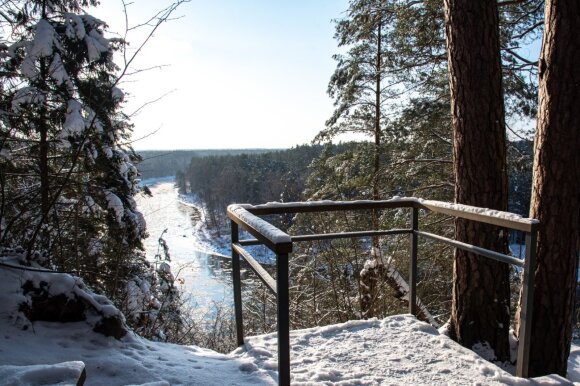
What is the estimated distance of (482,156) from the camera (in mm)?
2723

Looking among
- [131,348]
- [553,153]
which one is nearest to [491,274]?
[553,153]

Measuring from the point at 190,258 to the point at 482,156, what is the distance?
24.5 m

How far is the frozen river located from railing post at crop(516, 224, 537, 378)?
5992mm

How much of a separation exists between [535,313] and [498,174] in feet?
3.36

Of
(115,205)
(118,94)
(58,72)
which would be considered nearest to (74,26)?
(58,72)

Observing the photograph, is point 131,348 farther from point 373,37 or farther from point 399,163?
point 373,37

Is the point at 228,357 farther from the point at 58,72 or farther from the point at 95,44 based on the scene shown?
the point at 95,44

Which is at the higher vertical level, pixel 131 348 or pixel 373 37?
pixel 373 37

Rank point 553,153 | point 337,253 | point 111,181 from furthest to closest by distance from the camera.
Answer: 1. point 337,253
2. point 111,181
3. point 553,153

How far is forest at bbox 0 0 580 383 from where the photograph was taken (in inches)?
97.9

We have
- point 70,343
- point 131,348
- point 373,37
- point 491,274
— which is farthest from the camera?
point 373,37

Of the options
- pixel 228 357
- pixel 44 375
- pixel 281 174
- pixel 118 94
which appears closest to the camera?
pixel 44 375

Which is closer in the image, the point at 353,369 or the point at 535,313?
the point at 353,369

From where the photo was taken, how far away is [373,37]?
28.6 feet
